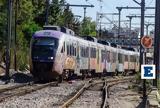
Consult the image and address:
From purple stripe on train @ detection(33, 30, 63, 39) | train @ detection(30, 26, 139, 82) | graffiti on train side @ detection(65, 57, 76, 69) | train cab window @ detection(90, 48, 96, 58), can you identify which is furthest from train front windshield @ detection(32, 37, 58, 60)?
train cab window @ detection(90, 48, 96, 58)

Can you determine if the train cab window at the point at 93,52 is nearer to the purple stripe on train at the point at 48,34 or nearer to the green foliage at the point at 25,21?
the green foliage at the point at 25,21

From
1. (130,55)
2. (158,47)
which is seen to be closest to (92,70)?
(158,47)

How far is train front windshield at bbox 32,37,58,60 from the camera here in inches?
1338

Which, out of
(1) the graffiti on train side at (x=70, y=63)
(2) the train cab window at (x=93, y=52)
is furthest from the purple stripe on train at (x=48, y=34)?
(2) the train cab window at (x=93, y=52)

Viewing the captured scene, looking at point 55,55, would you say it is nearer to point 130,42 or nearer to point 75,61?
point 75,61

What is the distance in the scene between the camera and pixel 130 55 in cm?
7356

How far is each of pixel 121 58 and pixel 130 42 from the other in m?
58.3

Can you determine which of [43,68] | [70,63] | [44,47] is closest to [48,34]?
[44,47]

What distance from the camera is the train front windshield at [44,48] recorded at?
112 feet

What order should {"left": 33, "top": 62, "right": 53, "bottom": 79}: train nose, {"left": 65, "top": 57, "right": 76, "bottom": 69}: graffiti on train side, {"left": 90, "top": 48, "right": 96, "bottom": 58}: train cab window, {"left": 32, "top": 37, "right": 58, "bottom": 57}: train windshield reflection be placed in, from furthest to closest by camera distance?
{"left": 90, "top": 48, "right": 96, "bottom": 58}: train cab window < {"left": 65, "top": 57, "right": 76, "bottom": 69}: graffiti on train side < {"left": 33, "top": 62, "right": 53, "bottom": 79}: train nose < {"left": 32, "top": 37, "right": 58, "bottom": 57}: train windshield reflection

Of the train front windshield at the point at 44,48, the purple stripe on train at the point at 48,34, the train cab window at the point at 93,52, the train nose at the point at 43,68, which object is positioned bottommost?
the train nose at the point at 43,68

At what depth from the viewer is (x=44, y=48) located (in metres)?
34.1

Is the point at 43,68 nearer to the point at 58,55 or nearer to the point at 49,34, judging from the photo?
the point at 58,55

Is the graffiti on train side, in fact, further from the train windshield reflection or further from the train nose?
the train windshield reflection
